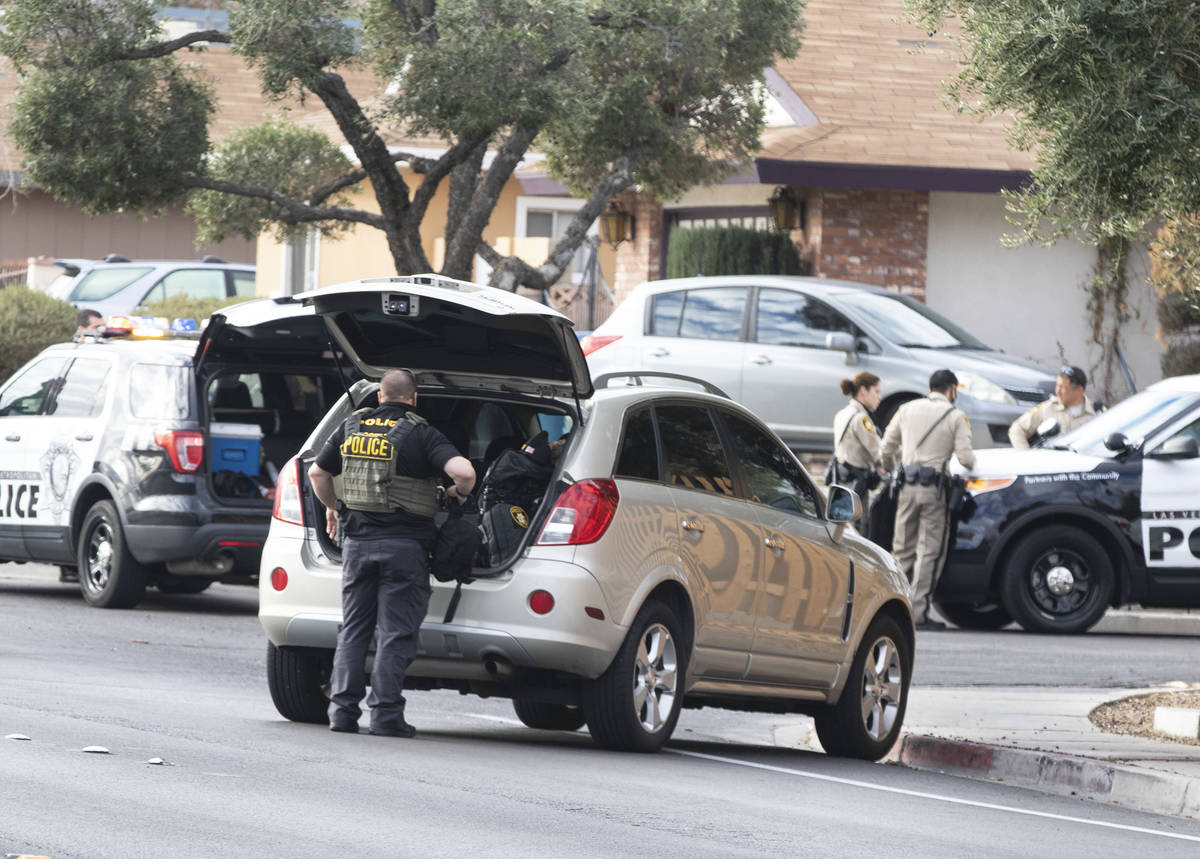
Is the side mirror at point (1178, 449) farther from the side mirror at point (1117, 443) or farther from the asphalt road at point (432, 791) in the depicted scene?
the asphalt road at point (432, 791)

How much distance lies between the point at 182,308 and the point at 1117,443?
A: 15.1 metres

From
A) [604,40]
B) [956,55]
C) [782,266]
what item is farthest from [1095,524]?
[956,55]

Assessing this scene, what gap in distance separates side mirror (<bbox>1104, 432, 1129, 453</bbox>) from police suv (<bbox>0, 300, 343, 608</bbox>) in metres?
5.55

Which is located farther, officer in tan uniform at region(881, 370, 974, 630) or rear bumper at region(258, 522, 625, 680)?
officer in tan uniform at region(881, 370, 974, 630)

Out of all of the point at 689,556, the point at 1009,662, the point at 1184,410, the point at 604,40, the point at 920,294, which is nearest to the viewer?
the point at 689,556

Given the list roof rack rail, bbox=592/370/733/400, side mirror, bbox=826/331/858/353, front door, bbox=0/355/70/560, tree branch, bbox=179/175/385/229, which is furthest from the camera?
side mirror, bbox=826/331/858/353

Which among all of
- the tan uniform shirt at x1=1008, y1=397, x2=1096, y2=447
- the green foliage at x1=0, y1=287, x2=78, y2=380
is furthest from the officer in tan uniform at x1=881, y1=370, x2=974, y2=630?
the green foliage at x1=0, y1=287, x2=78, y2=380

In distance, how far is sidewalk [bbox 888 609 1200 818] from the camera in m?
9.31

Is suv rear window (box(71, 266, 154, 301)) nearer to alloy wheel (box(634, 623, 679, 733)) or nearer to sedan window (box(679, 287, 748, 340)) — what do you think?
sedan window (box(679, 287, 748, 340))

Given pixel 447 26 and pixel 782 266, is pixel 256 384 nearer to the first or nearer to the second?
pixel 447 26

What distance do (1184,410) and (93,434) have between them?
7.79 m

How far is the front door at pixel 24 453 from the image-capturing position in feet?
49.1

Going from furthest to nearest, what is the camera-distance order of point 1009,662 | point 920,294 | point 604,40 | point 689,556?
point 920,294 → point 604,40 → point 1009,662 → point 689,556

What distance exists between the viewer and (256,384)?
14789 mm
